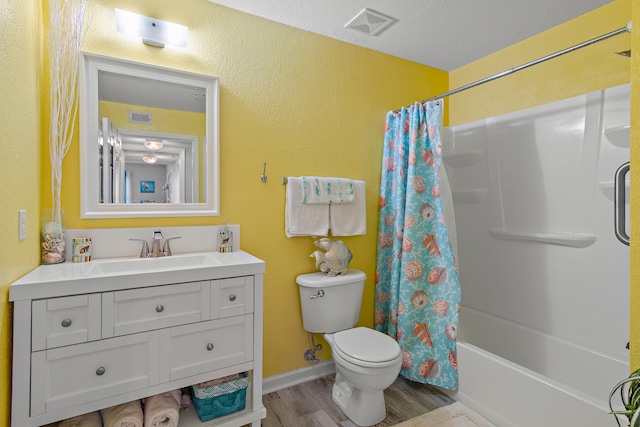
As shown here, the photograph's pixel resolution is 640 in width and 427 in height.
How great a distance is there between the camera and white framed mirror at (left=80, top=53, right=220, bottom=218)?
5.45 feet

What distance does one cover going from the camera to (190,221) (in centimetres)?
188

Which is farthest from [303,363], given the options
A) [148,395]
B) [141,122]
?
[141,122]

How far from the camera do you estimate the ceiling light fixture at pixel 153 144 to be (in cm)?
180

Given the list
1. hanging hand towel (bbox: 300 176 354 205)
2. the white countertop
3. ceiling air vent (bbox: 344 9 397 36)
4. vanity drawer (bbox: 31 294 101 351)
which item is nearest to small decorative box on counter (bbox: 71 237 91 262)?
the white countertop

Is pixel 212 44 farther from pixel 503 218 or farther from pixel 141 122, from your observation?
pixel 503 218

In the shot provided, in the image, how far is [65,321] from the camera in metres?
1.22

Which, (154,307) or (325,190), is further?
(325,190)

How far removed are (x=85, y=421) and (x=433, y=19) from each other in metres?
2.76

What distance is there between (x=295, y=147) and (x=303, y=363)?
145 cm

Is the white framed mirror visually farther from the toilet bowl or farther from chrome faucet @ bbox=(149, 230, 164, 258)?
the toilet bowl

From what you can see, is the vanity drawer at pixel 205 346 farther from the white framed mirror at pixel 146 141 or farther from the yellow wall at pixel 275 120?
the white framed mirror at pixel 146 141

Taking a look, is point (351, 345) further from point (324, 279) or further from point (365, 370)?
point (324, 279)

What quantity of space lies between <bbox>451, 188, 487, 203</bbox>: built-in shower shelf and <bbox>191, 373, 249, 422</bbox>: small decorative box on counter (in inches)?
80.4

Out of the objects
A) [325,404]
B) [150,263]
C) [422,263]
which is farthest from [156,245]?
[422,263]
